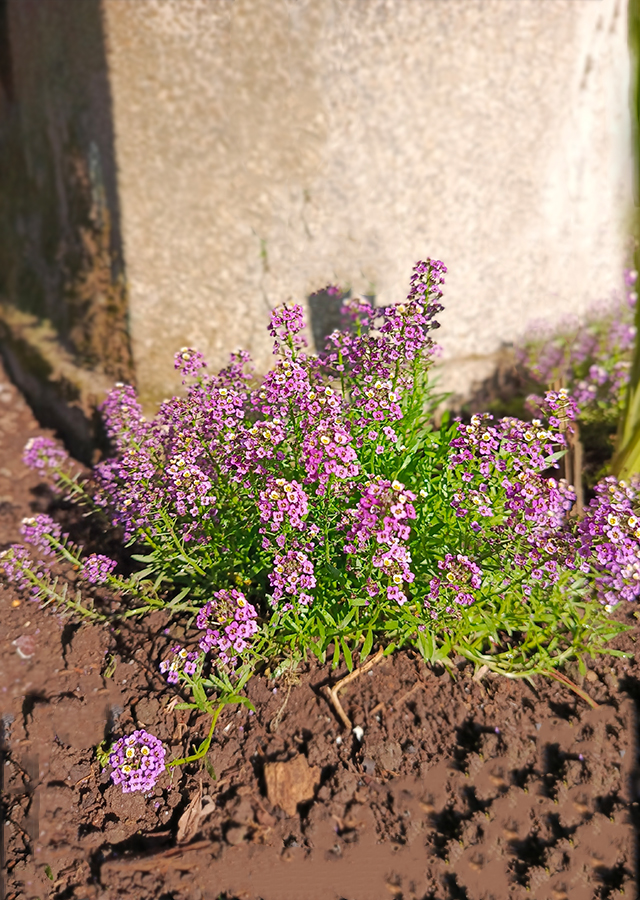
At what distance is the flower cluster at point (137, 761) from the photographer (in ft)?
7.04

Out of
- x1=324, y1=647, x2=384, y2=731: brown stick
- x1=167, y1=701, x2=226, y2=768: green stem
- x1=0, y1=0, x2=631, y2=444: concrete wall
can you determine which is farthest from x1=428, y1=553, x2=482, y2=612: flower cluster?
x1=0, y1=0, x2=631, y2=444: concrete wall

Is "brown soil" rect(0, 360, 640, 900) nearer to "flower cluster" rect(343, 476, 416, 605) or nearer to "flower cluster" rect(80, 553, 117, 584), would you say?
"flower cluster" rect(80, 553, 117, 584)

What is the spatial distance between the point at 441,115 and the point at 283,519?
8.79 feet

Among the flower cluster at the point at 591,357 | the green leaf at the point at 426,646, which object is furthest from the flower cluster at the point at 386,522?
the flower cluster at the point at 591,357

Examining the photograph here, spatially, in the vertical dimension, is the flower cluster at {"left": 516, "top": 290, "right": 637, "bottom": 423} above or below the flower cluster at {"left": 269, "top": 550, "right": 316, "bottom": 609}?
above

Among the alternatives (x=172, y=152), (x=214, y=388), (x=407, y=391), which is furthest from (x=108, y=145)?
(x=407, y=391)

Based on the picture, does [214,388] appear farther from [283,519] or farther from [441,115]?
[441,115]

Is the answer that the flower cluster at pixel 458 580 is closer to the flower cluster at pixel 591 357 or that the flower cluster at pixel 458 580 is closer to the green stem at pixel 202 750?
the green stem at pixel 202 750

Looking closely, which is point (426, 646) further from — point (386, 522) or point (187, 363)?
point (187, 363)

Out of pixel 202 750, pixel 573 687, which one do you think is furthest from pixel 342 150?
pixel 202 750

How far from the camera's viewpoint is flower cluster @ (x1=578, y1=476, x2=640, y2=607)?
6.93ft

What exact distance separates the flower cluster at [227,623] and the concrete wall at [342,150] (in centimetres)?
206

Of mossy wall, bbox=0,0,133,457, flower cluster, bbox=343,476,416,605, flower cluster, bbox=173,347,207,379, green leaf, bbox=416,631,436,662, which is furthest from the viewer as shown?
mossy wall, bbox=0,0,133,457

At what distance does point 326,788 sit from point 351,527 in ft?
3.07
